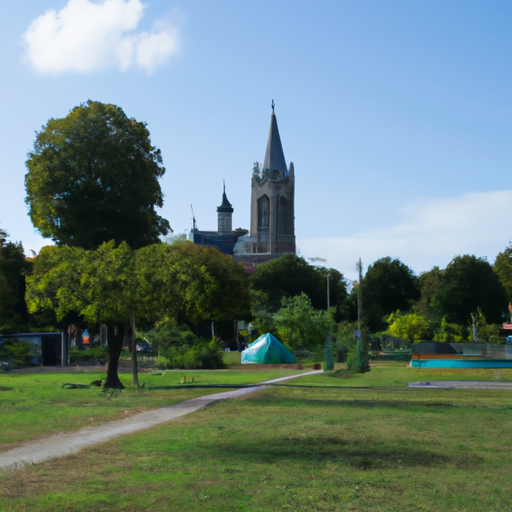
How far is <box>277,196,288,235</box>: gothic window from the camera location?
185350 mm

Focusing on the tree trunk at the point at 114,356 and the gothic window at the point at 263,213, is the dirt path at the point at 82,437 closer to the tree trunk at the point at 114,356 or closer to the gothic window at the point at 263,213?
the tree trunk at the point at 114,356

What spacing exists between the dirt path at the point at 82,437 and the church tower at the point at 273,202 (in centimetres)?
16042

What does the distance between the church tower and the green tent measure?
4985 inches

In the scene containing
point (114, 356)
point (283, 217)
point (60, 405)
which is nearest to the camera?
point (60, 405)

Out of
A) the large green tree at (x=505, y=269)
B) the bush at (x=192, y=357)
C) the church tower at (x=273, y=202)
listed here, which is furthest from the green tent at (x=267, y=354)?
the church tower at (x=273, y=202)

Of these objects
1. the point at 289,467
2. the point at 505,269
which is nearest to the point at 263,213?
the point at 505,269

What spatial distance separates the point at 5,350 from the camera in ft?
145

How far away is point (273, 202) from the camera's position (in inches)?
7269

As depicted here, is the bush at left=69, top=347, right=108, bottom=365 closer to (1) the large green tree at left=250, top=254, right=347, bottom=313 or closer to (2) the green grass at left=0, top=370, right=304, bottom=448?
(2) the green grass at left=0, top=370, right=304, bottom=448

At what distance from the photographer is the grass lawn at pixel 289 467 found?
8.44 metres

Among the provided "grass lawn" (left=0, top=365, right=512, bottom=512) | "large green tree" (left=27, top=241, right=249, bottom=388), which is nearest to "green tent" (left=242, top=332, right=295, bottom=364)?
"large green tree" (left=27, top=241, right=249, bottom=388)

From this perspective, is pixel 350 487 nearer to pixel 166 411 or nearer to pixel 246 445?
pixel 246 445

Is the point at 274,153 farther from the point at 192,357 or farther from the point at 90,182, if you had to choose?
the point at 192,357

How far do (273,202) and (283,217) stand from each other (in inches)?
195
